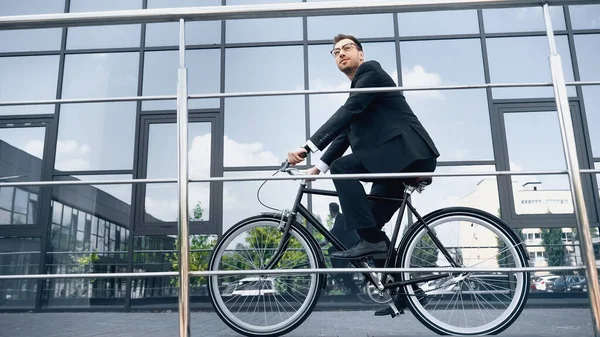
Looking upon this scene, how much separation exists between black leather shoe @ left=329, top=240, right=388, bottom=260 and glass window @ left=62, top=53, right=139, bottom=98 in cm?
645

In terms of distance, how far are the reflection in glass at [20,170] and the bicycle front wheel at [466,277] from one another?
6.81 metres

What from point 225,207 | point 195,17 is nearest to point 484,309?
point 195,17

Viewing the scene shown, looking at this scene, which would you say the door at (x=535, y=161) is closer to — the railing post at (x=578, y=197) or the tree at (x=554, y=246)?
the tree at (x=554, y=246)

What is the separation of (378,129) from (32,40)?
771cm

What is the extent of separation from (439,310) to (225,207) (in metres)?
5.18

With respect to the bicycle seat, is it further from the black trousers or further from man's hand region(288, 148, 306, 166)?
man's hand region(288, 148, 306, 166)

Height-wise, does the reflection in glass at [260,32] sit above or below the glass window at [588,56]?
above

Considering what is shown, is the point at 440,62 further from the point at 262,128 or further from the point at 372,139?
the point at 372,139

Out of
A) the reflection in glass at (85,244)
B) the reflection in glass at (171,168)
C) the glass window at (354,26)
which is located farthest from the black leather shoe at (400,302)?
the glass window at (354,26)

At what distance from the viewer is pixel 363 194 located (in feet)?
8.94

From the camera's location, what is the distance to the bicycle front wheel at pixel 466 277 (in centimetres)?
262

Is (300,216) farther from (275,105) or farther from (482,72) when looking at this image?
(482,72)

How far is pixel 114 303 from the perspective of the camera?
24.4 ft

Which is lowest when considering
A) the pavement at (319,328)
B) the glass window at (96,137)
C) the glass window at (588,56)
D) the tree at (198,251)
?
the pavement at (319,328)
